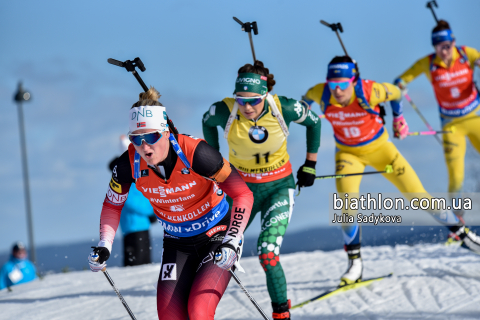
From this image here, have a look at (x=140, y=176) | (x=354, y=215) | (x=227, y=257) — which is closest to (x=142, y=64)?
(x=140, y=176)

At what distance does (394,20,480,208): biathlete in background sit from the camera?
8.53m

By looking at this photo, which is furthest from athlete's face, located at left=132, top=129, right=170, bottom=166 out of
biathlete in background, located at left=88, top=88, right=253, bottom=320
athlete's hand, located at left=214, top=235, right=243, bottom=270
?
athlete's hand, located at left=214, top=235, right=243, bottom=270

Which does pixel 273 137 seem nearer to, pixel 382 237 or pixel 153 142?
pixel 153 142

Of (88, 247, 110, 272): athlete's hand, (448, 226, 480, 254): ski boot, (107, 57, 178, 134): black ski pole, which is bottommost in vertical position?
(448, 226, 480, 254): ski boot

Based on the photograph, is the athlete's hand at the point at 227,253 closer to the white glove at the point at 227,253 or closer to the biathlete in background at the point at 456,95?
the white glove at the point at 227,253

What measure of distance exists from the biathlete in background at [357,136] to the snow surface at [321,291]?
0.58m

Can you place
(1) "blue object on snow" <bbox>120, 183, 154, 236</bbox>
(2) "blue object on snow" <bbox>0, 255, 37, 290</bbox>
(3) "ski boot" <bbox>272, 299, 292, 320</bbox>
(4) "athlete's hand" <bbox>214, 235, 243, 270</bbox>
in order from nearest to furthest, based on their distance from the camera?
(4) "athlete's hand" <bbox>214, 235, 243, 270</bbox> < (3) "ski boot" <bbox>272, 299, 292, 320</bbox> < (1) "blue object on snow" <bbox>120, 183, 154, 236</bbox> < (2) "blue object on snow" <bbox>0, 255, 37, 290</bbox>

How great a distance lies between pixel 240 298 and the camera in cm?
700

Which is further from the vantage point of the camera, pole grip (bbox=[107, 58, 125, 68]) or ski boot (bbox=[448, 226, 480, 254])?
ski boot (bbox=[448, 226, 480, 254])

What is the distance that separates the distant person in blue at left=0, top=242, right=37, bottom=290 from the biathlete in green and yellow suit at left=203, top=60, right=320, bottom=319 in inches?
284

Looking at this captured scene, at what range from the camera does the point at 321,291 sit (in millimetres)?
6887

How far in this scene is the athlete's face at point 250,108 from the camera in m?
4.91

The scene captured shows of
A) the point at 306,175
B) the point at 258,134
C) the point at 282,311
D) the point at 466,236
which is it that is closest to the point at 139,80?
the point at 258,134

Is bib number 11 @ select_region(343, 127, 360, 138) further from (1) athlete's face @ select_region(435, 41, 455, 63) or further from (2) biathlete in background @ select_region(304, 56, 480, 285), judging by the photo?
(1) athlete's face @ select_region(435, 41, 455, 63)
